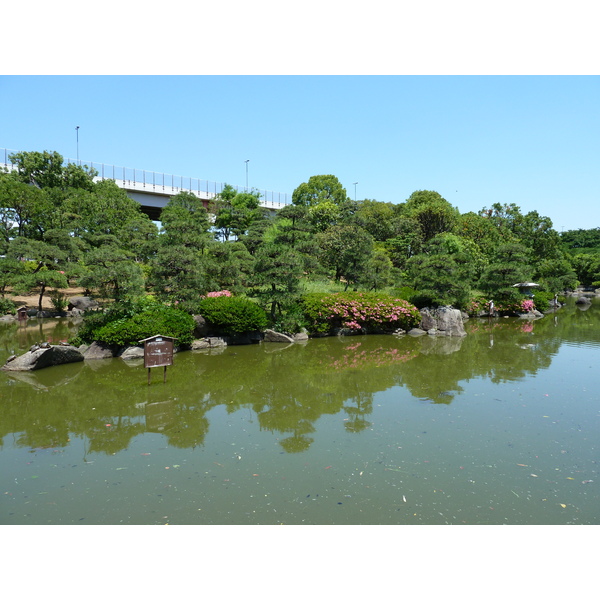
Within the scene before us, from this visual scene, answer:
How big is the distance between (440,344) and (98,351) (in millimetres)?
10056

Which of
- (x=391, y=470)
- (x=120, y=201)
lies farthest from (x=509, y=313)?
(x=120, y=201)

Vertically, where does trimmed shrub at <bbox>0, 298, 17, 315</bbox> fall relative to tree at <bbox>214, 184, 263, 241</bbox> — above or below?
below

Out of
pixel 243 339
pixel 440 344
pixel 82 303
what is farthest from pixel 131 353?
pixel 82 303

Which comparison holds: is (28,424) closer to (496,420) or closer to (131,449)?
(131,449)

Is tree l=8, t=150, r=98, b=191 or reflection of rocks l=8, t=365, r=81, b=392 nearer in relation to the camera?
reflection of rocks l=8, t=365, r=81, b=392

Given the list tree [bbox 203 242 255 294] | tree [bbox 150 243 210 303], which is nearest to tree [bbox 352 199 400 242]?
tree [bbox 203 242 255 294]

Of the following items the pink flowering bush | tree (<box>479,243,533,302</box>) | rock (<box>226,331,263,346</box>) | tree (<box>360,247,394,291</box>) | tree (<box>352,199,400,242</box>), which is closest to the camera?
rock (<box>226,331,263,346</box>)

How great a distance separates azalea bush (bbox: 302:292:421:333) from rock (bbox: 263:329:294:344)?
121 cm

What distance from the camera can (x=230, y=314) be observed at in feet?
42.8

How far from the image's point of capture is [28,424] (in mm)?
6539

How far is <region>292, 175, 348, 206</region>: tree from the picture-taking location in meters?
42.7

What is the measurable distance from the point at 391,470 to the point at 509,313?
20300mm

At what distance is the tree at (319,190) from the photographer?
1681 inches

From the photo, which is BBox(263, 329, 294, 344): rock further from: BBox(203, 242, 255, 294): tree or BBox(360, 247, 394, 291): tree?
BBox(360, 247, 394, 291): tree
